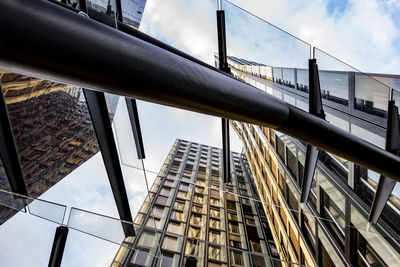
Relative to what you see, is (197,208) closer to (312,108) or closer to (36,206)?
(36,206)

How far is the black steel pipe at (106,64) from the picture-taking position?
3.47 ft

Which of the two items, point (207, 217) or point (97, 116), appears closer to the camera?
point (97, 116)

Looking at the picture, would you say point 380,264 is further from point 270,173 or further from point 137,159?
point 270,173

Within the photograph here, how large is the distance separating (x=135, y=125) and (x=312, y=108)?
421 cm

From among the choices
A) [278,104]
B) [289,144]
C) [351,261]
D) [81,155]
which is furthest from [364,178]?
[81,155]

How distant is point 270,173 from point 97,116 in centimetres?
1997

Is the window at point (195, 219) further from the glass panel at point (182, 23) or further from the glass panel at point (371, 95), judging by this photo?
the glass panel at point (182, 23)

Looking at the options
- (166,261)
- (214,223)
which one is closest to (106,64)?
(166,261)

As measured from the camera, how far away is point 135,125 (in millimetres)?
5605

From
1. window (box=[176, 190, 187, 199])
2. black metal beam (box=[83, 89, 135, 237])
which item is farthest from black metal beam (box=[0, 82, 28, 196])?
window (box=[176, 190, 187, 199])

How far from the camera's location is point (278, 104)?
8.15 feet

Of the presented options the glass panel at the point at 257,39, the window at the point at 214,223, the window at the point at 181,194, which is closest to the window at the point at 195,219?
the window at the point at 214,223

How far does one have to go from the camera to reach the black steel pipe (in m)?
1.06

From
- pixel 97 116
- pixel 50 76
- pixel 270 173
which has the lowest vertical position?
pixel 270 173
